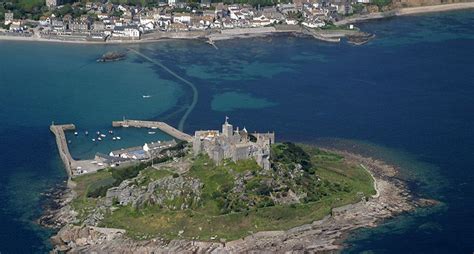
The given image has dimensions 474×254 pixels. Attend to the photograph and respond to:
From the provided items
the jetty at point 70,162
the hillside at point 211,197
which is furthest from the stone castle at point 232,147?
the jetty at point 70,162

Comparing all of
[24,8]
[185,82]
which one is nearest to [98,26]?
[24,8]

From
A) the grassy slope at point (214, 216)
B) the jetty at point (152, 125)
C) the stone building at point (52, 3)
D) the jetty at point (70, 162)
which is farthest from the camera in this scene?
the stone building at point (52, 3)

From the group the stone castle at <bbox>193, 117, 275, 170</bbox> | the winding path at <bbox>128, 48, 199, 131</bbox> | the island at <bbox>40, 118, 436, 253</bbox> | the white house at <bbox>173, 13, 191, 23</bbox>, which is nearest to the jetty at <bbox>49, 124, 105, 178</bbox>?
the island at <bbox>40, 118, 436, 253</bbox>

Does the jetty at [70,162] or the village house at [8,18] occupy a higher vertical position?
the village house at [8,18]

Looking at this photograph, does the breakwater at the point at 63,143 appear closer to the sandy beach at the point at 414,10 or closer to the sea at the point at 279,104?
the sea at the point at 279,104

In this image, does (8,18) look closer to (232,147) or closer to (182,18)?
(182,18)
